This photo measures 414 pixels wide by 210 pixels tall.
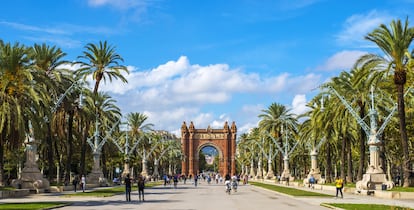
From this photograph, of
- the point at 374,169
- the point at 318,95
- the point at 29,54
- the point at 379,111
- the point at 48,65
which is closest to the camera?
the point at 29,54

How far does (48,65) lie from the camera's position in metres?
46.6

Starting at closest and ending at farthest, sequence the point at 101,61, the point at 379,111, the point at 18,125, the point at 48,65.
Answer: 1. the point at 18,125
2. the point at 48,65
3. the point at 379,111
4. the point at 101,61

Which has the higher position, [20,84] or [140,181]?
[20,84]

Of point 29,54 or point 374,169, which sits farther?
point 374,169

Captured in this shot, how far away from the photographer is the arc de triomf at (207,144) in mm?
163500

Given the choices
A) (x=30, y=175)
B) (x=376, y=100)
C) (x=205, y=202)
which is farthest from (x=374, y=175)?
(x=30, y=175)

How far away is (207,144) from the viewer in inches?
6531

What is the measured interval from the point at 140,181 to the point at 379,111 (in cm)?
2482

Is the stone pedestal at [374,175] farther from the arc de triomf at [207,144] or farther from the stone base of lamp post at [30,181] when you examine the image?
the arc de triomf at [207,144]

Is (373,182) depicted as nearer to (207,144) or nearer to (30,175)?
(30,175)

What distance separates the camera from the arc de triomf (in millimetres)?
163500

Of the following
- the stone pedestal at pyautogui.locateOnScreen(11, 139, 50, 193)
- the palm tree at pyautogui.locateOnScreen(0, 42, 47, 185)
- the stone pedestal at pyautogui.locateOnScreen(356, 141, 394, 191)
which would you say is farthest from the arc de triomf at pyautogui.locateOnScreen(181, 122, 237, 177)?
the palm tree at pyautogui.locateOnScreen(0, 42, 47, 185)

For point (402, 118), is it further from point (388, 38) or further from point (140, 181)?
point (140, 181)

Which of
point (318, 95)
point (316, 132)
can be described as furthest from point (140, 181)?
point (318, 95)
